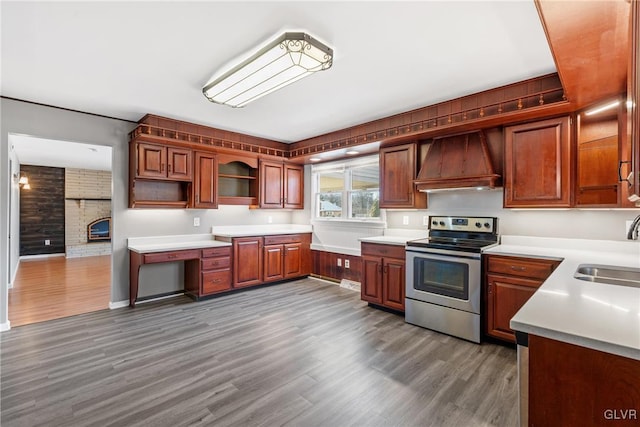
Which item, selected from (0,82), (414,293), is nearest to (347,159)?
(414,293)

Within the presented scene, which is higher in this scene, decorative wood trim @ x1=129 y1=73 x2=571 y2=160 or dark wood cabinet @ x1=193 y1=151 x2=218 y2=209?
decorative wood trim @ x1=129 y1=73 x2=571 y2=160

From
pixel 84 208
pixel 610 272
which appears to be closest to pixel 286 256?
pixel 610 272

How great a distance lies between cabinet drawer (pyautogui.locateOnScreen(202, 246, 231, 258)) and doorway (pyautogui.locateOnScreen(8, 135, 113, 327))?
139 centimetres

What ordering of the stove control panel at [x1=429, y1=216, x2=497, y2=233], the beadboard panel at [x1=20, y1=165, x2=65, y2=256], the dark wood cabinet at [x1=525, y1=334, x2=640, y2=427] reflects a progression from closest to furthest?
the dark wood cabinet at [x1=525, y1=334, x2=640, y2=427] < the stove control panel at [x1=429, y1=216, x2=497, y2=233] < the beadboard panel at [x1=20, y1=165, x2=65, y2=256]

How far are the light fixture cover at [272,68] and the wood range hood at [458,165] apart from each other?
5.97ft

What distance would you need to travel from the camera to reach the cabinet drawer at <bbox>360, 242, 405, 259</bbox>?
141 inches

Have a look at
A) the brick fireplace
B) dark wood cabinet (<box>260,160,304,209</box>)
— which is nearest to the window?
dark wood cabinet (<box>260,160,304,209</box>)

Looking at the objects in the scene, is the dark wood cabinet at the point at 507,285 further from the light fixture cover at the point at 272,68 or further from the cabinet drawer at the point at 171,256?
the cabinet drawer at the point at 171,256

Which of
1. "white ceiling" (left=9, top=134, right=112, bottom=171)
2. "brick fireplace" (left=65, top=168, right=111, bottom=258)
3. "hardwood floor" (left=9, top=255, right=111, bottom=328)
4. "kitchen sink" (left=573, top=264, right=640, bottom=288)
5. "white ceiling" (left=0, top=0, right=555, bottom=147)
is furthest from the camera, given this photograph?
"brick fireplace" (left=65, top=168, right=111, bottom=258)

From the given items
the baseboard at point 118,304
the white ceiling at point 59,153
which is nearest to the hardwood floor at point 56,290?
the baseboard at point 118,304

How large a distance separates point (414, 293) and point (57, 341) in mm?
3615

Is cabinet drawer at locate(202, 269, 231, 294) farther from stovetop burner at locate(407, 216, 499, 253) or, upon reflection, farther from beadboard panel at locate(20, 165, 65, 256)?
beadboard panel at locate(20, 165, 65, 256)

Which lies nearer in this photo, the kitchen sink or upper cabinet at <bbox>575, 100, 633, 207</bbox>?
the kitchen sink

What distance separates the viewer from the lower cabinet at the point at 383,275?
3572 millimetres
